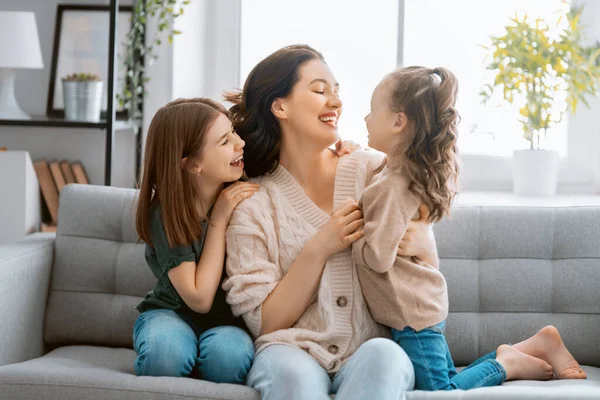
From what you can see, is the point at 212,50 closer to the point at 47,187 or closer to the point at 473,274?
the point at 47,187

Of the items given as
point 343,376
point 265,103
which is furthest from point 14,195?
point 343,376

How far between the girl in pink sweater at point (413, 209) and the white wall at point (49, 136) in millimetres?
1513

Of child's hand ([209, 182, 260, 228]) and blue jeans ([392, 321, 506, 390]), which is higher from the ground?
child's hand ([209, 182, 260, 228])

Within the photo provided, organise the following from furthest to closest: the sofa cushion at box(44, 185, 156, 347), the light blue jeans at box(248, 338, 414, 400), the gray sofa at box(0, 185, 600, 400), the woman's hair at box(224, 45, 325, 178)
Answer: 1. the sofa cushion at box(44, 185, 156, 347)
2. the gray sofa at box(0, 185, 600, 400)
3. the woman's hair at box(224, 45, 325, 178)
4. the light blue jeans at box(248, 338, 414, 400)

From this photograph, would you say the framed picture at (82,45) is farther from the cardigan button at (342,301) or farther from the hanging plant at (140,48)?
the cardigan button at (342,301)

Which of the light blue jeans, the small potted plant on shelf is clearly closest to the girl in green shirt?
the light blue jeans

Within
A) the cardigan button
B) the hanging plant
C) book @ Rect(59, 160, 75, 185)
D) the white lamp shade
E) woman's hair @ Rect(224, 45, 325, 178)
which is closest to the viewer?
the cardigan button

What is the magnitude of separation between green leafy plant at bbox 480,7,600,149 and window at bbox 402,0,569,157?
0.36 feet

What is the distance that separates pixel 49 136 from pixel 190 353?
1.68m

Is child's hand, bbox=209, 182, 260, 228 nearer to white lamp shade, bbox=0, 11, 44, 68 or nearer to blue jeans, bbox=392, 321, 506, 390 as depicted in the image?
blue jeans, bbox=392, 321, 506, 390

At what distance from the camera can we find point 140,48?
3.03m

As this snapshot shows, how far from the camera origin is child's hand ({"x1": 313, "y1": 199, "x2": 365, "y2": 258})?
1890mm

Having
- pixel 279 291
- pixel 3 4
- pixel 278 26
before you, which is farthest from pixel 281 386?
pixel 3 4

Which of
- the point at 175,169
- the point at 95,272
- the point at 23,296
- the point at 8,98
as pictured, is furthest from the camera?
the point at 8,98
